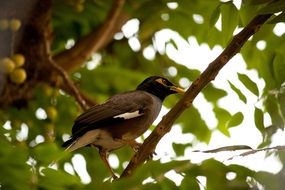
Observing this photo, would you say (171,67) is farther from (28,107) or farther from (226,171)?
(226,171)

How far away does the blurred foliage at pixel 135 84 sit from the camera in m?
2.74

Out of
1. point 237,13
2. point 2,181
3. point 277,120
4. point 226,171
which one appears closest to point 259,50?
point 237,13

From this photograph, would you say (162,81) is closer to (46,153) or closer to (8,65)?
(8,65)

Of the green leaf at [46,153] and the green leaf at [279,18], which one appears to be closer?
the green leaf at [279,18]

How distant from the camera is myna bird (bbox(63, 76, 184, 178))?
13.7 ft

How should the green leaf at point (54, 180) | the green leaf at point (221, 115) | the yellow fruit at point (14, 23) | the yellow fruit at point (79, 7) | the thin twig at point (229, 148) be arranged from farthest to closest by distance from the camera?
the green leaf at point (221, 115)
the yellow fruit at point (79, 7)
the yellow fruit at point (14, 23)
the green leaf at point (54, 180)
the thin twig at point (229, 148)

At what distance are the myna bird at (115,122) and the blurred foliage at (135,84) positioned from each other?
0.93ft

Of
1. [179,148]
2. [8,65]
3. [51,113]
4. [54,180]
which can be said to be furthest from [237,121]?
[179,148]

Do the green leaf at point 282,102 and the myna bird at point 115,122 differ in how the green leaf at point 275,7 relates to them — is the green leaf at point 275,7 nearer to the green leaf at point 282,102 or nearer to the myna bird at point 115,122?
the green leaf at point 282,102

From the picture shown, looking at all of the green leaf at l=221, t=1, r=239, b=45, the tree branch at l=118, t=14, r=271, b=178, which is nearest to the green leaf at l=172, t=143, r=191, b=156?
the green leaf at l=221, t=1, r=239, b=45

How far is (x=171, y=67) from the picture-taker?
20.3 feet

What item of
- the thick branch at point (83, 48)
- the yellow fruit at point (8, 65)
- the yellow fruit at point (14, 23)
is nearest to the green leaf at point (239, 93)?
the yellow fruit at point (14, 23)

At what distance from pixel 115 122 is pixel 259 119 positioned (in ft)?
4.78

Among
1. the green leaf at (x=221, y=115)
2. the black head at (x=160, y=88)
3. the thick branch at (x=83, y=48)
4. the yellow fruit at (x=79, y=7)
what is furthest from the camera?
the green leaf at (x=221, y=115)
